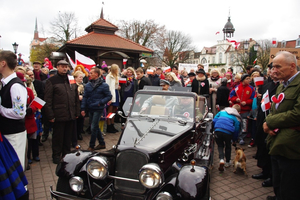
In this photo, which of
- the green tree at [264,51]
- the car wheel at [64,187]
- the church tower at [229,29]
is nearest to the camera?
the car wheel at [64,187]

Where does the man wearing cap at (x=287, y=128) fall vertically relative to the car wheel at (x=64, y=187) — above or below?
above

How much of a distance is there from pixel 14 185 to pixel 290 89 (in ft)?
11.7

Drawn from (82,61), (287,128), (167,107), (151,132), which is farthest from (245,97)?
(82,61)

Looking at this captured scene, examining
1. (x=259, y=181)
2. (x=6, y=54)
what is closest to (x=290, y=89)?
(x=259, y=181)

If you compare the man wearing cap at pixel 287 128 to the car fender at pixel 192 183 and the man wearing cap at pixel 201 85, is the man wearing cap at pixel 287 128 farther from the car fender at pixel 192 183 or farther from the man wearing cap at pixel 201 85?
the man wearing cap at pixel 201 85

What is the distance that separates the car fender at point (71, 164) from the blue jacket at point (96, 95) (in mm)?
2440

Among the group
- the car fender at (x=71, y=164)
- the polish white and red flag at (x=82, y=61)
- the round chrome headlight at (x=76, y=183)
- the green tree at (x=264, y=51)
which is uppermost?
the green tree at (x=264, y=51)

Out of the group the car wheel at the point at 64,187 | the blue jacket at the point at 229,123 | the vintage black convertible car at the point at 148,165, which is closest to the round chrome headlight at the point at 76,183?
the vintage black convertible car at the point at 148,165

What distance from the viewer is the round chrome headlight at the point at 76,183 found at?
119 inches

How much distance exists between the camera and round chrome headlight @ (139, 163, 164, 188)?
2619mm

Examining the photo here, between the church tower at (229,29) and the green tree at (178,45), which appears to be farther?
the church tower at (229,29)

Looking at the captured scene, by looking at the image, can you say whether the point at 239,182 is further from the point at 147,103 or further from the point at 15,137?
the point at 15,137

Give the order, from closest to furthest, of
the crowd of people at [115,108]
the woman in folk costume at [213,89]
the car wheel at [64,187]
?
the crowd of people at [115,108] → the car wheel at [64,187] → the woman in folk costume at [213,89]

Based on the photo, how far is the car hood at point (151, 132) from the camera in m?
3.22
